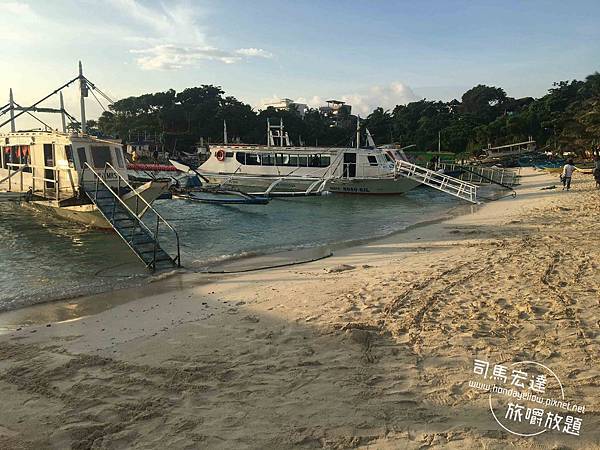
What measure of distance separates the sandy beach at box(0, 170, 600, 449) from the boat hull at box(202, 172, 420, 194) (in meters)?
19.9

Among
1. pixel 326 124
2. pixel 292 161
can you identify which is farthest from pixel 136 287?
pixel 326 124

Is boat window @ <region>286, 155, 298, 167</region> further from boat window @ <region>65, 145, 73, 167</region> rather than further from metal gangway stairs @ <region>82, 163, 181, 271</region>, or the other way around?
boat window @ <region>65, 145, 73, 167</region>

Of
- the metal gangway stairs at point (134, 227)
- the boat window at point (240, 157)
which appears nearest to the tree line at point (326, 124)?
the boat window at point (240, 157)

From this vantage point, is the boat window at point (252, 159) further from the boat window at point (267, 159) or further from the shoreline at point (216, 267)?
the shoreline at point (216, 267)

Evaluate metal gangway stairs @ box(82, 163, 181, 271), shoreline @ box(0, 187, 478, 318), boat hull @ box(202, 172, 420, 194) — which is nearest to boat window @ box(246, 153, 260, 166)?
boat hull @ box(202, 172, 420, 194)

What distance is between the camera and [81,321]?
695cm

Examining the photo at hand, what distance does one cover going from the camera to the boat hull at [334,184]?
2912 centimetres

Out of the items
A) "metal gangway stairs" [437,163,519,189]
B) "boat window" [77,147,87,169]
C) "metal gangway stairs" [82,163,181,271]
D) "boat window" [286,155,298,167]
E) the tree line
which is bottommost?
"metal gangway stairs" [82,163,181,271]

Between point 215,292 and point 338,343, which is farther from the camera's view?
point 215,292

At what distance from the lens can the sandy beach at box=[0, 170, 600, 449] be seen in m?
3.72

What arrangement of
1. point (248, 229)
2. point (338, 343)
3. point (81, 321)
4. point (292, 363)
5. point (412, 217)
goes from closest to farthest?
point (292, 363)
point (338, 343)
point (81, 321)
point (248, 229)
point (412, 217)

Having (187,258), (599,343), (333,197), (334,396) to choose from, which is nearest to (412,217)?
(333,197)

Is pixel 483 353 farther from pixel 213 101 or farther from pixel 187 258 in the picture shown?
pixel 213 101

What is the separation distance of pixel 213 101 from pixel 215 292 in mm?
75509
